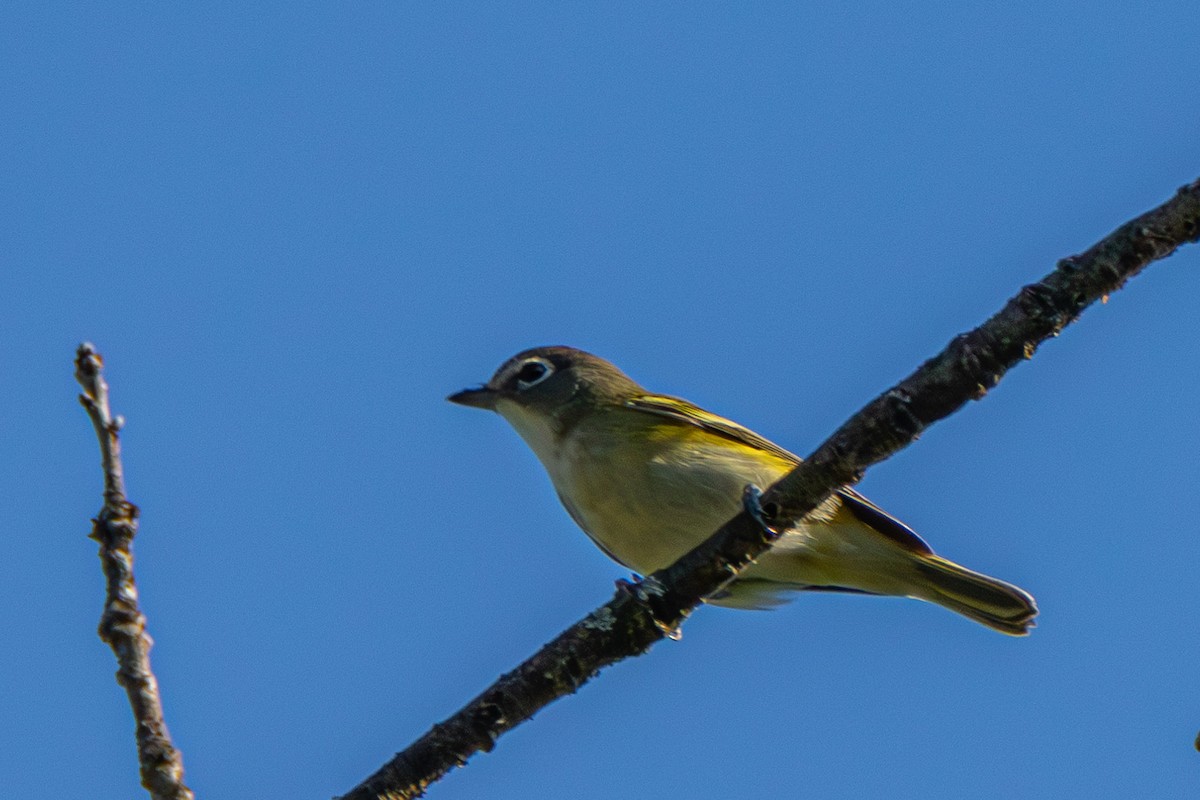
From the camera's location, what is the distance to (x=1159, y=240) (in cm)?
354

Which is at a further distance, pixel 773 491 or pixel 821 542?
pixel 821 542

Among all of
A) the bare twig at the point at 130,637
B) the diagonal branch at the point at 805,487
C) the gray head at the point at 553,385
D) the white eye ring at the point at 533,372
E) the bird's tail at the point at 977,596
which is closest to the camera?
the bare twig at the point at 130,637

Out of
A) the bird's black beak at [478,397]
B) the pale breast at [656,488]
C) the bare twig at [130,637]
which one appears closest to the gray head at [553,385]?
the bird's black beak at [478,397]

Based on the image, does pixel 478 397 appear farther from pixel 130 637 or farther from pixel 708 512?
pixel 130 637

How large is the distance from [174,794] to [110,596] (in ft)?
1.73

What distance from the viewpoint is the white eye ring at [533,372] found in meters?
8.02

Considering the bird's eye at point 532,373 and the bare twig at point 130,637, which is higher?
the bird's eye at point 532,373

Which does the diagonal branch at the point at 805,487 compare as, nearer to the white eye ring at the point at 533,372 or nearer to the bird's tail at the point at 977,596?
the bird's tail at the point at 977,596

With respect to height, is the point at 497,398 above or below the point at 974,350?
above

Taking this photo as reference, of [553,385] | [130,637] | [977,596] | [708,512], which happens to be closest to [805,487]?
[130,637]

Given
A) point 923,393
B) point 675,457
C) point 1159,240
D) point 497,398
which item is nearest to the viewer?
point 1159,240

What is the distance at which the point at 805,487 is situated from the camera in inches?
159

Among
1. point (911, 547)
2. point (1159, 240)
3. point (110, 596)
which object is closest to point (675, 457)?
point (911, 547)

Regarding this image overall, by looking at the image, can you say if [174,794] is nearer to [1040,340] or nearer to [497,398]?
[1040,340]
